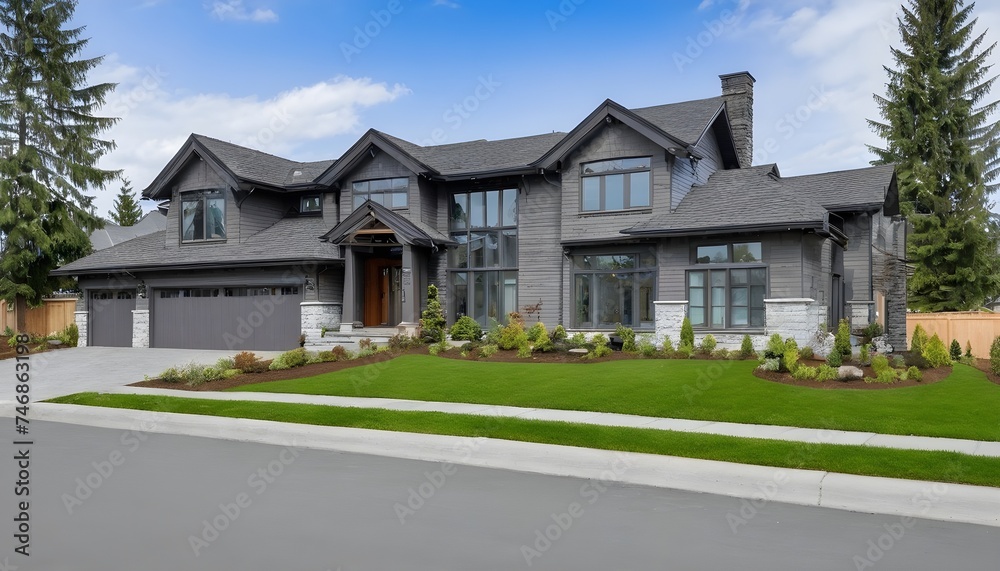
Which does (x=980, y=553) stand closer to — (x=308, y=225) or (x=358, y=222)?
(x=358, y=222)

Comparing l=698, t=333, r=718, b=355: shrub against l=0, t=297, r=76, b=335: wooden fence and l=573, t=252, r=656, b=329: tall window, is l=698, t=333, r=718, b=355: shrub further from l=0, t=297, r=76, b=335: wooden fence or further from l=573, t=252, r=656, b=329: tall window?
l=0, t=297, r=76, b=335: wooden fence

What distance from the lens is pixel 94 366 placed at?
2222 centimetres

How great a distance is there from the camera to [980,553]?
19.5 ft

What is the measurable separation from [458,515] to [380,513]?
2.33ft

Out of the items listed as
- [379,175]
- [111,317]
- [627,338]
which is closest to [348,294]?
[379,175]

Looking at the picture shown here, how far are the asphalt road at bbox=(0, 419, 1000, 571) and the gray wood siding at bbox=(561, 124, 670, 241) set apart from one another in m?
14.1

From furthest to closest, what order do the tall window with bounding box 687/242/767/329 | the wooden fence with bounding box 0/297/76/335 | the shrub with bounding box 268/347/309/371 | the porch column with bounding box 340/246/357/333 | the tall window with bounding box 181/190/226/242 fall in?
the wooden fence with bounding box 0/297/76/335, the tall window with bounding box 181/190/226/242, the porch column with bounding box 340/246/357/333, the tall window with bounding box 687/242/767/329, the shrub with bounding box 268/347/309/371

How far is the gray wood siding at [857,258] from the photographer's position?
2219 cm

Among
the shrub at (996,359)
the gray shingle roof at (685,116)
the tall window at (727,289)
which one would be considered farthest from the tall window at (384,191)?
the shrub at (996,359)

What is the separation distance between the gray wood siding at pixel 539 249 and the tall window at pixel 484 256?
40 cm

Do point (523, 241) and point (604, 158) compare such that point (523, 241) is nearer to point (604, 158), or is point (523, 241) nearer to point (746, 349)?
point (604, 158)

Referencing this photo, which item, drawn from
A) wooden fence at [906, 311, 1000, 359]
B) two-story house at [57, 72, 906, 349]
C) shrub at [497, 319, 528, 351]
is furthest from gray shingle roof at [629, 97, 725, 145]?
wooden fence at [906, 311, 1000, 359]

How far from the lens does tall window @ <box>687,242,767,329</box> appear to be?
770 inches

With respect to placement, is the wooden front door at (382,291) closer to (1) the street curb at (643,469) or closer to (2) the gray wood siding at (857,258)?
(1) the street curb at (643,469)
